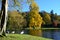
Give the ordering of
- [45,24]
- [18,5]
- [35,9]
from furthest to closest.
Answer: [45,24] → [35,9] → [18,5]

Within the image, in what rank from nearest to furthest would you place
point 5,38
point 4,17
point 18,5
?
point 5,38, point 4,17, point 18,5

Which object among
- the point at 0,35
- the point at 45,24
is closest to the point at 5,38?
the point at 0,35

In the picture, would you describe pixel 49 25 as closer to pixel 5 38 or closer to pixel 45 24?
pixel 45 24

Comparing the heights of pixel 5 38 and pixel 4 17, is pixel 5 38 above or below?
below

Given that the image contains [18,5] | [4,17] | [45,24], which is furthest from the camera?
[45,24]

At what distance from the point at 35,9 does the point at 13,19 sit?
58.0 feet

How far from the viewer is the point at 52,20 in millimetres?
122125

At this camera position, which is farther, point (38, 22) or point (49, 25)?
point (49, 25)

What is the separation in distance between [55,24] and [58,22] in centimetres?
618

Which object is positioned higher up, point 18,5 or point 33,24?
point 18,5

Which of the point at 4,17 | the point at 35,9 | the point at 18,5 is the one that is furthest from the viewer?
the point at 35,9

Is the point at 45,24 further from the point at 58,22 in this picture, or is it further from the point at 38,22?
the point at 38,22

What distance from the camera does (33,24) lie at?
3310 inches

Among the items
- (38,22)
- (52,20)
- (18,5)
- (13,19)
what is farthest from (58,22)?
(18,5)
